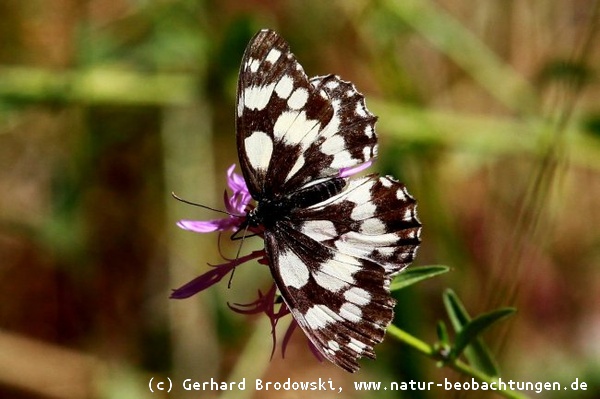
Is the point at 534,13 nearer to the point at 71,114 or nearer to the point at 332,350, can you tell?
the point at 71,114

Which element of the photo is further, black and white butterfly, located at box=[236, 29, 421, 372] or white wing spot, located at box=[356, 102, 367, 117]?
white wing spot, located at box=[356, 102, 367, 117]

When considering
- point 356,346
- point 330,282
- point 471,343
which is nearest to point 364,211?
point 330,282

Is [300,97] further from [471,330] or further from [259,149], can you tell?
[471,330]

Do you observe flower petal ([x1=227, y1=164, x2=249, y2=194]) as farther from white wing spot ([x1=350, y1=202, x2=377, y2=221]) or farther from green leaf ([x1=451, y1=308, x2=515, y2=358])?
green leaf ([x1=451, y1=308, x2=515, y2=358])

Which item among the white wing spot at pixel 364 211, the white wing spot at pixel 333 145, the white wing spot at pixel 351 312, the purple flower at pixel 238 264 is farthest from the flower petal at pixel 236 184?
the white wing spot at pixel 351 312

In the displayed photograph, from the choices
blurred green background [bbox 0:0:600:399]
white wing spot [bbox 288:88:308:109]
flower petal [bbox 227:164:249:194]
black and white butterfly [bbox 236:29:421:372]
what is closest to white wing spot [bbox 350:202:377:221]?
black and white butterfly [bbox 236:29:421:372]

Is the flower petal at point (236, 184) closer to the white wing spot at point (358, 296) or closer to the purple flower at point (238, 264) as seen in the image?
the purple flower at point (238, 264)
